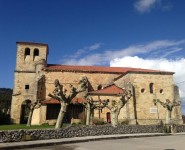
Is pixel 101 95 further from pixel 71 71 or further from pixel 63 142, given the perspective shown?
pixel 63 142

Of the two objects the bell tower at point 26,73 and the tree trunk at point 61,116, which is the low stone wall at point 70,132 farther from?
the bell tower at point 26,73

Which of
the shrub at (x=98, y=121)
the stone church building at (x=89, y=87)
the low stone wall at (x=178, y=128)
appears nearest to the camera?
the low stone wall at (x=178, y=128)

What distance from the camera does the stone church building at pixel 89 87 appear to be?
1474 inches

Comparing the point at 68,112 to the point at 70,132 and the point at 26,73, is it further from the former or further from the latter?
the point at 70,132

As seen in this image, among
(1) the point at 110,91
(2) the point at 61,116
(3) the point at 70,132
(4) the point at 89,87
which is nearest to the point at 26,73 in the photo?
(4) the point at 89,87

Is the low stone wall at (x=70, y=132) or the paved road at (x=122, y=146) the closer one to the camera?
the paved road at (x=122, y=146)

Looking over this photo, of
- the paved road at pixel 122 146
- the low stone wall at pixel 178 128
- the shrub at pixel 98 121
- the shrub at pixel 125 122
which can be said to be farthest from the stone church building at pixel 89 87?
the paved road at pixel 122 146

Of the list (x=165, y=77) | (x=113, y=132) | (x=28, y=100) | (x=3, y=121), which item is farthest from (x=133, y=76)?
(x=3, y=121)

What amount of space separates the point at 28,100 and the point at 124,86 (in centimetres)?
1826

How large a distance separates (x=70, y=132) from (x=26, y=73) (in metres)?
28.1

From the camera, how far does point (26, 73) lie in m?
44.8

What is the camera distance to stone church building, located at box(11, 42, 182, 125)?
37.4 meters

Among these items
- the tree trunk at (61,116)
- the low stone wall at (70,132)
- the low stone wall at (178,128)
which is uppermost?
the tree trunk at (61,116)

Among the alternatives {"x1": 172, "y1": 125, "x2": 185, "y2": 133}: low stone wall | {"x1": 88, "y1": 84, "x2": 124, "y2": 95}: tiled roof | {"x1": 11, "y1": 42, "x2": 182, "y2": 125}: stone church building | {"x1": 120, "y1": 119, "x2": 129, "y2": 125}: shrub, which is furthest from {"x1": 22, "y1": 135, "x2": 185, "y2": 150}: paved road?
{"x1": 88, "y1": 84, "x2": 124, "y2": 95}: tiled roof
